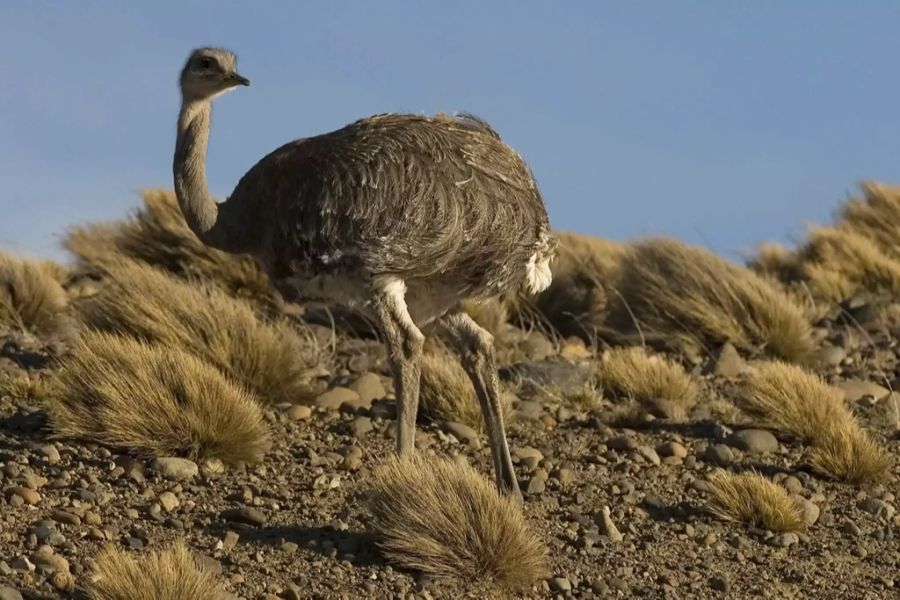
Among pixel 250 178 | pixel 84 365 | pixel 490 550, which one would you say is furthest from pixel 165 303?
pixel 490 550

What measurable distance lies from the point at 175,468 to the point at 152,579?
2.13m

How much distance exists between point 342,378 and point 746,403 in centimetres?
270

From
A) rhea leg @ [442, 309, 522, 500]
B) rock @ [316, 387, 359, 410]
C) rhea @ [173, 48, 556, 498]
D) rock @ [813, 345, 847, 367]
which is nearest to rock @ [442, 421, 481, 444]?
rock @ [316, 387, 359, 410]

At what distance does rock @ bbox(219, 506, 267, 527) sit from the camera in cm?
766

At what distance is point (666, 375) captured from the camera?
1140 cm

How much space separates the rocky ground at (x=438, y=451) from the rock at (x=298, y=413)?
0.4 inches

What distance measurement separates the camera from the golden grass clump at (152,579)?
6309 mm

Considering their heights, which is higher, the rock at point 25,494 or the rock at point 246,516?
the rock at point 25,494

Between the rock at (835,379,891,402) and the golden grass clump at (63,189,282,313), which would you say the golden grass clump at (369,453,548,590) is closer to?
the rock at (835,379,891,402)

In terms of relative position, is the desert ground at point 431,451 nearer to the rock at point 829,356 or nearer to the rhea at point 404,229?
the rock at point 829,356

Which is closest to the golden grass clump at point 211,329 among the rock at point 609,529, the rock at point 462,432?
the rock at point 462,432

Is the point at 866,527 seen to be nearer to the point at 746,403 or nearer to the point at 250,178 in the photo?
the point at 746,403

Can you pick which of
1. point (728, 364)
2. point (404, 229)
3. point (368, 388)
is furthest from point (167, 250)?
point (404, 229)

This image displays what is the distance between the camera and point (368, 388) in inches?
428
